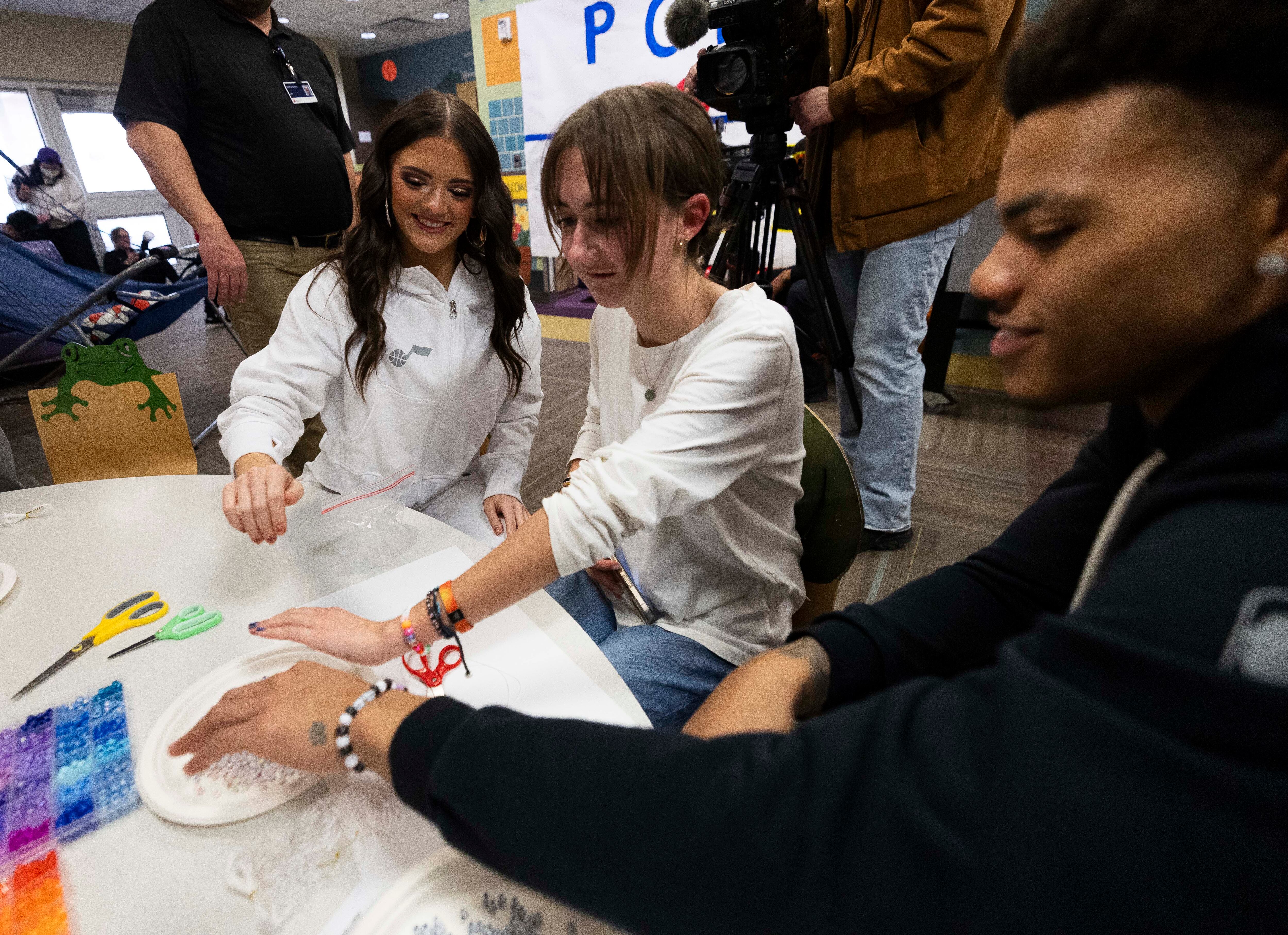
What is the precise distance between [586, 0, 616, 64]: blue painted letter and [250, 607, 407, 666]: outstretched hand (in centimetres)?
375

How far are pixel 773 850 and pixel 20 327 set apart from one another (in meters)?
4.65

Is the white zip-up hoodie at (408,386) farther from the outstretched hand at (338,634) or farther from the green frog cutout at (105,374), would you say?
the outstretched hand at (338,634)

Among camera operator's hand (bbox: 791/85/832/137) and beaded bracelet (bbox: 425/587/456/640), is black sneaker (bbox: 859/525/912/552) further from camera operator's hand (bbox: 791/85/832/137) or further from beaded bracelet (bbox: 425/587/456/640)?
beaded bracelet (bbox: 425/587/456/640)

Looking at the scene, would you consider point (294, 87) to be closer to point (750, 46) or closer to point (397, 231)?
point (397, 231)

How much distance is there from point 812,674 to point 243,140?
79.6 inches

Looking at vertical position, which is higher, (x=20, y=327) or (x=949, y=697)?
(x=949, y=697)

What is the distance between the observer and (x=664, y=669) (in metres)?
0.81

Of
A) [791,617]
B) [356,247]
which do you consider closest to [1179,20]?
[791,617]

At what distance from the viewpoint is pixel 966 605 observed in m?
0.62

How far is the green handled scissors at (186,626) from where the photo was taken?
67 cm

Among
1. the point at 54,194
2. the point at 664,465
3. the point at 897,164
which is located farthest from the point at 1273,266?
the point at 54,194

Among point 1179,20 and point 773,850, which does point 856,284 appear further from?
point 773,850

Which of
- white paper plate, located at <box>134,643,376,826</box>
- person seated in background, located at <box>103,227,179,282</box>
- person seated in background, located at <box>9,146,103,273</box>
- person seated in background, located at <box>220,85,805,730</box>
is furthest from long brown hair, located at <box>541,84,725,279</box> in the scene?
person seated in background, located at <box>9,146,103,273</box>

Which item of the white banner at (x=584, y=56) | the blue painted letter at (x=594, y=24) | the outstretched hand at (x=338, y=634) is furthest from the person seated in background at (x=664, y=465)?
the blue painted letter at (x=594, y=24)
